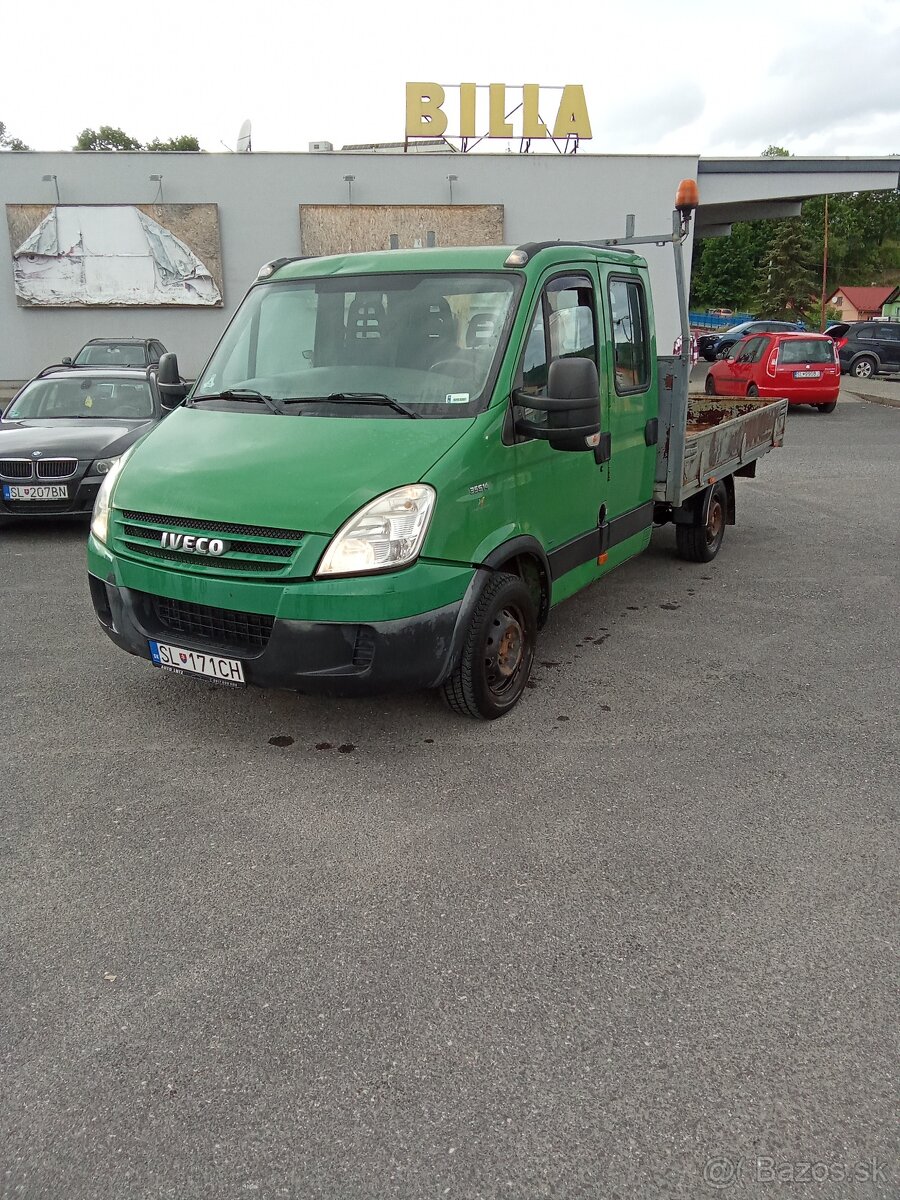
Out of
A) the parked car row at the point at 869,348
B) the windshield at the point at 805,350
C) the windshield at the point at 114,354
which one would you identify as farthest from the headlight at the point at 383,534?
the parked car row at the point at 869,348

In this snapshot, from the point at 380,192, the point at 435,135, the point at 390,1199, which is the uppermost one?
the point at 435,135

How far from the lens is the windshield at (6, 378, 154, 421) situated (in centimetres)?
926

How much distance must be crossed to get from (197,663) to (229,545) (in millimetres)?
556

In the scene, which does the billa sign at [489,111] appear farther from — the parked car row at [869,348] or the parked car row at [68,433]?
the parked car row at [68,433]

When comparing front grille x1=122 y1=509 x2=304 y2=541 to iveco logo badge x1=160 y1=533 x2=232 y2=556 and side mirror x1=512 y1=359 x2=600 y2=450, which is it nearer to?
iveco logo badge x1=160 y1=533 x2=232 y2=556

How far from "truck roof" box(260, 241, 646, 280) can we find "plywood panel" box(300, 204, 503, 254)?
63.2ft

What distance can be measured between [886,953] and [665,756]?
55.8 inches

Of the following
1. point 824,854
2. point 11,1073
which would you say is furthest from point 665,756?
point 11,1073

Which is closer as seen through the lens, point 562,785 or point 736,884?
→ point 736,884

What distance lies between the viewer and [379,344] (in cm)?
457

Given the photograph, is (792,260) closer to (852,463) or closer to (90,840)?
(852,463)

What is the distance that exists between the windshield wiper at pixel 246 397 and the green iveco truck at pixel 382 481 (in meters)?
0.01

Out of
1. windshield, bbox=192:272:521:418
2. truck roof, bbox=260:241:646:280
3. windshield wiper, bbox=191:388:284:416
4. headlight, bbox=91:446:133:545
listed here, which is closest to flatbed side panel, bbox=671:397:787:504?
truck roof, bbox=260:241:646:280

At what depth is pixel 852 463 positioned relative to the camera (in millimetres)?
13367
